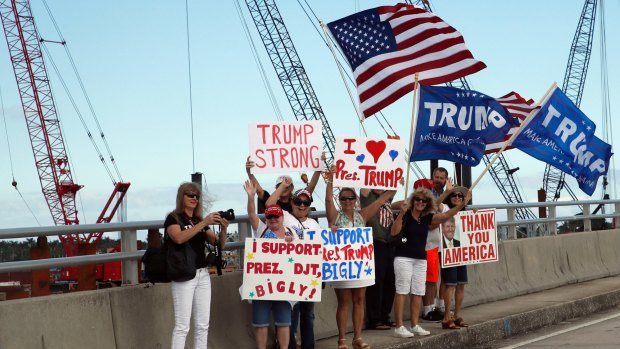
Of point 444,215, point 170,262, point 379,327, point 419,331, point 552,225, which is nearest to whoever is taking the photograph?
point 170,262

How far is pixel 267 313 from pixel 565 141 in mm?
8064

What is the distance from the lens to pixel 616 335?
12.7 metres

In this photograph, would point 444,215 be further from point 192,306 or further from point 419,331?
point 192,306

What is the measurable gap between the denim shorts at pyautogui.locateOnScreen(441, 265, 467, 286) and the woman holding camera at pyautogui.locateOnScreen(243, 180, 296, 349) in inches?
131

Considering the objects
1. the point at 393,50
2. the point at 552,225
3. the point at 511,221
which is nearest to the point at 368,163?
the point at 393,50

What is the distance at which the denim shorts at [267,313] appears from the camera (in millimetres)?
9805

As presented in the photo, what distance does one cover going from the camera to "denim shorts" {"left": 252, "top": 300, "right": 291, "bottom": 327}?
9.80 meters

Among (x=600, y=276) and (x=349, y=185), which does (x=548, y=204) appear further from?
(x=349, y=185)

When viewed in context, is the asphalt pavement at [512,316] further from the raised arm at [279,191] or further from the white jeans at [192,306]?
the white jeans at [192,306]

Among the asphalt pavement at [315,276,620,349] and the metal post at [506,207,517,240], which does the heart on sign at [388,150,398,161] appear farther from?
the metal post at [506,207,517,240]

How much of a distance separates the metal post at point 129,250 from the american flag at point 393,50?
5.58 m

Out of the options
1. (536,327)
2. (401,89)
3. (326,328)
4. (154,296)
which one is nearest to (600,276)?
(536,327)

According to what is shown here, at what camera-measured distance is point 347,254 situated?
10.8 m

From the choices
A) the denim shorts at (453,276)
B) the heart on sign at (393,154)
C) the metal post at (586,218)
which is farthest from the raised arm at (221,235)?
the metal post at (586,218)
